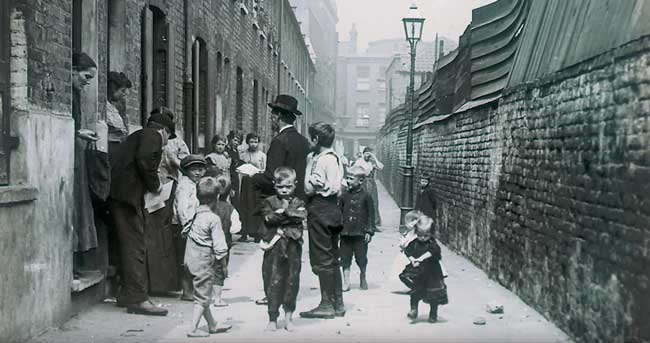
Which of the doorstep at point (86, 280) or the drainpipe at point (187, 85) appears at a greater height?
the drainpipe at point (187, 85)

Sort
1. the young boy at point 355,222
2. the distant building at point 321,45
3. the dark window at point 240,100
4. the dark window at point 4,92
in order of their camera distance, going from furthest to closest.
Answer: the distant building at point 321,45, the dark window at point 240,100, the young boy at point 355,222, the dark window at point 4,92

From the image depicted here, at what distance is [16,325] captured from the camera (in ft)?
18.7

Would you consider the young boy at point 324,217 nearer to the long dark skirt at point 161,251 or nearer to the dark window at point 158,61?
→ the long dark skirt at point 161,251

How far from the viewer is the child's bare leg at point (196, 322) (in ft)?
20.3

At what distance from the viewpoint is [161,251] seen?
7.78m

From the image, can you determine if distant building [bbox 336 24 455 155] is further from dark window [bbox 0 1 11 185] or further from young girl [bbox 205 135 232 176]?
dark window [bbox 0 1 11 185]

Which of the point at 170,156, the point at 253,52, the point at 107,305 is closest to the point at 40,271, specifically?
the point at 107,305

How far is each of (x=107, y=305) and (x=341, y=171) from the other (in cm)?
262

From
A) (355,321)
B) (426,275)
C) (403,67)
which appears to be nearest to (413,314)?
(426,275)

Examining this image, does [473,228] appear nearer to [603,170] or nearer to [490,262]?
[490,262]

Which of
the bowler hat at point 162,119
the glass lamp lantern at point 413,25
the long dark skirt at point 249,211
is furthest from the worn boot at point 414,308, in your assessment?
the glass lamp lantern at point 413,25

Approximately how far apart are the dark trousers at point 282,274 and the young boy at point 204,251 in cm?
43

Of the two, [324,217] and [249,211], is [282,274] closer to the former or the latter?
[324,217]

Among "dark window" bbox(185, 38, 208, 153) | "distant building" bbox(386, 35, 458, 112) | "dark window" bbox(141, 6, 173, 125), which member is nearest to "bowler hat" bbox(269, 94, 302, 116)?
"dark window" bbox(141, 6, 173, 125)
